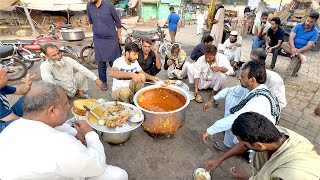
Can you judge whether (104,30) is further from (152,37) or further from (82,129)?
(152,37)

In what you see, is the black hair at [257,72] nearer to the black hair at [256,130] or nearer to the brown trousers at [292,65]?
the black hair at [256,130]

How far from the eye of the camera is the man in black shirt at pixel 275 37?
18.6 feet

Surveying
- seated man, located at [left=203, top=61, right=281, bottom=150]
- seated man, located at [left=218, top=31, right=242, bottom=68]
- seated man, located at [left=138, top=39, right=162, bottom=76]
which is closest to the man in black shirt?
seated man, located at [left=218, top=31, right=242, bottom=68]

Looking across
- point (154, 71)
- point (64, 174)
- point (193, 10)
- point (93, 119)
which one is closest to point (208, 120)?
point (154, 71)

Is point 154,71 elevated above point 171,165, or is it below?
above

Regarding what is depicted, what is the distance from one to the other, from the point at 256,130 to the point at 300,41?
5.61m

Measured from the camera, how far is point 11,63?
518cm

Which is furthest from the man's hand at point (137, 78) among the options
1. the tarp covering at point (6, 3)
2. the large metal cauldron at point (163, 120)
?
the tarp covering at point (6, 3)

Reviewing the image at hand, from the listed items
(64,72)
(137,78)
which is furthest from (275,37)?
(64,72)

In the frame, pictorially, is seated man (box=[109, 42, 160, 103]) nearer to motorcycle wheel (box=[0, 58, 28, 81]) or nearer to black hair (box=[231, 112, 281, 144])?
black hair (box=[231, 112, 281, 144])

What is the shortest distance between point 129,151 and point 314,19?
5.92 m

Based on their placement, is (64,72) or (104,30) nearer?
(64,72)

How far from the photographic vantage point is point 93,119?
8.04ft

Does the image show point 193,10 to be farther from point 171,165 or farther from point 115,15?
point 171,165
